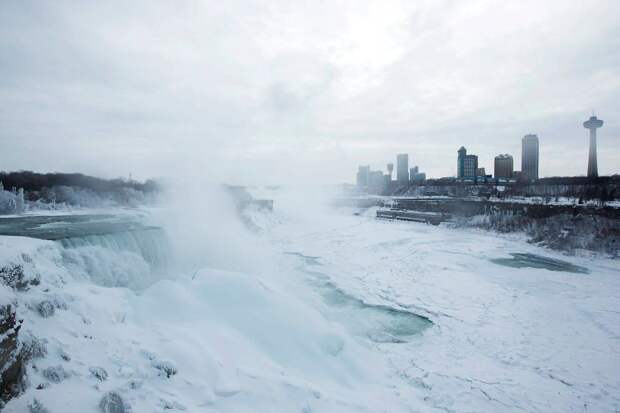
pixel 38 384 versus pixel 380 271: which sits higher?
pixel 38 384

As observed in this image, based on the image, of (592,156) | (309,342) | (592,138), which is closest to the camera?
(309,342)

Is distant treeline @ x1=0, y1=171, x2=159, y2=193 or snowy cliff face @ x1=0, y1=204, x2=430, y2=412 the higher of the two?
distant treeline @ x1=0, y1=171, x2=159, y2=193

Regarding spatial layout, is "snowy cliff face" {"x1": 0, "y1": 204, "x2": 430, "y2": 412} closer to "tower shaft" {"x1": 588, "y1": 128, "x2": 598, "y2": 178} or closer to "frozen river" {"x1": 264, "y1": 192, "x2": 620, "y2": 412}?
"frozen river" {"x1": 264, "y1": 192, "x2": 620, "y2": 412}

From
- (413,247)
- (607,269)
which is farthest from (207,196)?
(607,269)

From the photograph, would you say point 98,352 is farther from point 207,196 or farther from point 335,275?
point 207,196

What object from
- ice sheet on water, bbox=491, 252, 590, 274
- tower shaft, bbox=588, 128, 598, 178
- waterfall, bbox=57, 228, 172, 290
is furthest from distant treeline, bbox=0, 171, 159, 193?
tower shaft, bbox=588, 128, 598, 178

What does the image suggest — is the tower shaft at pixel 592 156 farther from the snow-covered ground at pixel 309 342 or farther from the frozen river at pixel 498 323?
the snow-covered ground at pixel 309 342

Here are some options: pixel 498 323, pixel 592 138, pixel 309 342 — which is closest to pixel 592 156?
pixel 592 138

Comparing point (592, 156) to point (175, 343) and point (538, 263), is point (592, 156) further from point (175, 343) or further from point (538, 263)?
point (175, 343)
